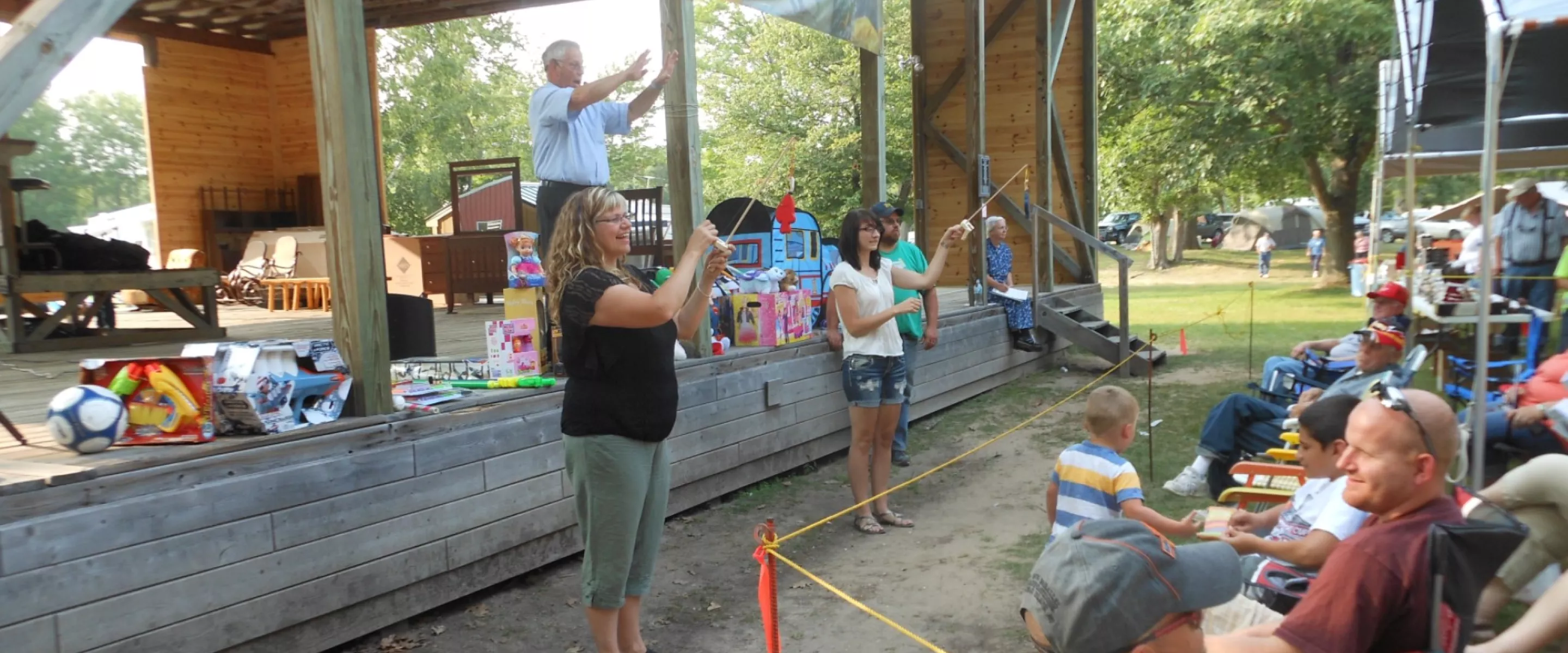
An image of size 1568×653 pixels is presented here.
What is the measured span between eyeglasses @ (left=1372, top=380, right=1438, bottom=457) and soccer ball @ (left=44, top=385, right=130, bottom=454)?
370 cm

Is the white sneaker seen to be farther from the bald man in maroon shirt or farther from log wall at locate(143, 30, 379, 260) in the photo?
log wall at locate(143, 30, 379, 260)

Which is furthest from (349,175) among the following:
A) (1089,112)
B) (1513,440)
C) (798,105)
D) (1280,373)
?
(798,105)

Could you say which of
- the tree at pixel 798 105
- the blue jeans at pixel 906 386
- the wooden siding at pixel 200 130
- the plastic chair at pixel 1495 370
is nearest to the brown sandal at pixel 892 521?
the blue jeans at pixel 906 386

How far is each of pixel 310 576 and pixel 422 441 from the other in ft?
2.20

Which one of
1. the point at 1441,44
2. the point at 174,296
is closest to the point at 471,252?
the point at 174,296

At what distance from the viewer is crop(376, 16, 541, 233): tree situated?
3011cm

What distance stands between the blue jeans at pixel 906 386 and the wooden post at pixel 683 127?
4.04 ft

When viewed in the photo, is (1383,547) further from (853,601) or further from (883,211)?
(883,211)

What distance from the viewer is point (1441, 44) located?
647cm

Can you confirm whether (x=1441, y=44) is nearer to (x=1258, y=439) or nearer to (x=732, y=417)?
(x=1258, y=439)

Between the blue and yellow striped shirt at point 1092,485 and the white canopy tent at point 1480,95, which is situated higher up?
the white canopy tent at point 1480,95

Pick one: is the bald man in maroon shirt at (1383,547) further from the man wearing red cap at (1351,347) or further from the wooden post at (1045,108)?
the wooden post at (1045,108)

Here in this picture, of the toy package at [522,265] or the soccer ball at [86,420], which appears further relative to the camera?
the toy package at [522,265]

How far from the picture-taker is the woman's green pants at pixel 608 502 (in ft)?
10.1
